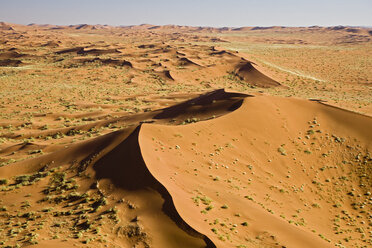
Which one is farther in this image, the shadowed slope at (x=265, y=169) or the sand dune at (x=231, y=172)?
the shadowed slope at (x=265, y=169)

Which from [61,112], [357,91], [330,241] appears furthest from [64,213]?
[357,91]

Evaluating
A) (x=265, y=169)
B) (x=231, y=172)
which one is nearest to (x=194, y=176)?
(x=231, y=172)

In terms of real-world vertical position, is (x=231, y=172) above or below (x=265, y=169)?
above

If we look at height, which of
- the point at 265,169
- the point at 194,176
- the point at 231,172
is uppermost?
the point at 194,176

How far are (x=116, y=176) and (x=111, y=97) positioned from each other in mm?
29878

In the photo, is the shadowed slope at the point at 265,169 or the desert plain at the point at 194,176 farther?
the shadowed slope at the point at 265,169

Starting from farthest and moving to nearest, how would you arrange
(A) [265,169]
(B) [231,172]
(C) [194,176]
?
(A) [265,169] < (B) [231,172] < (C) [194,176]

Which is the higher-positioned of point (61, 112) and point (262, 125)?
point (262, 125)

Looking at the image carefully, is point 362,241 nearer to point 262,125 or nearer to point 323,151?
point 323,151

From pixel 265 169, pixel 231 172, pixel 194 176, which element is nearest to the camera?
pixel 194 176

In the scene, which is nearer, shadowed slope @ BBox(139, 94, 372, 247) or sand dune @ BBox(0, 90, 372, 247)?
sand dune @ BBox(0, 90, 372, 247)

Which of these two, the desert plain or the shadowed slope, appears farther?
the shadowed slope

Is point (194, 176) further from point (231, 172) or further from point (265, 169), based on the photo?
point (265, 169)

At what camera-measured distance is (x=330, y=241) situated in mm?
11438
